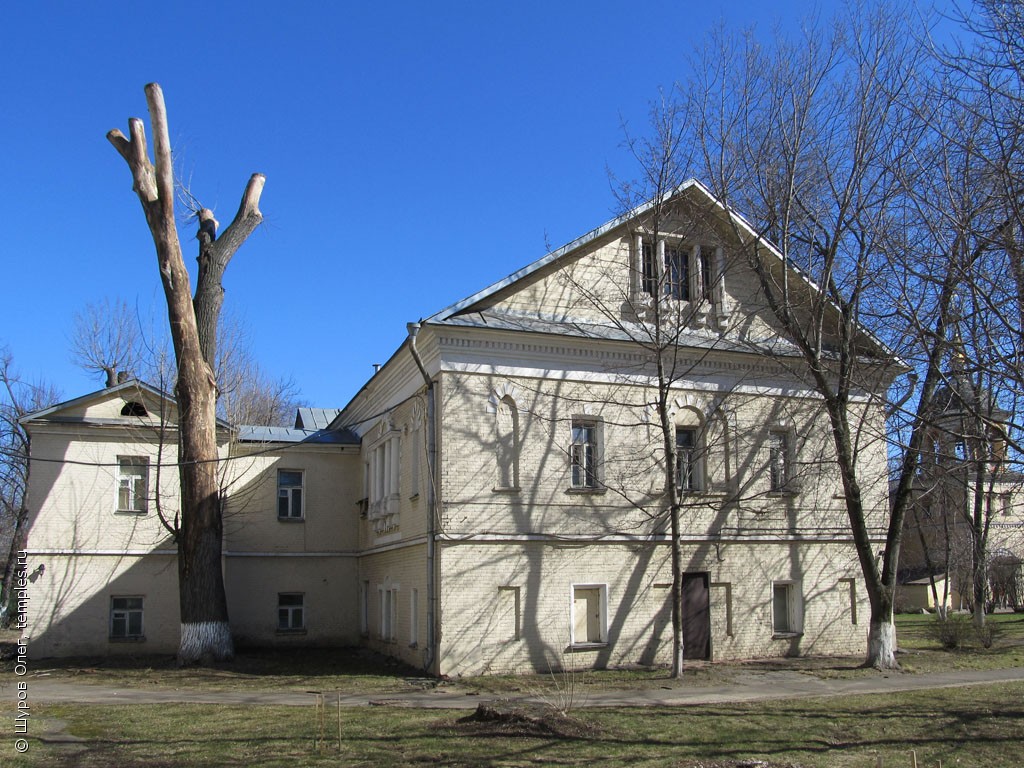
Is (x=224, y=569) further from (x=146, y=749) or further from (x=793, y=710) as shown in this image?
(x=793, y=710)

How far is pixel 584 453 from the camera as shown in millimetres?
17641

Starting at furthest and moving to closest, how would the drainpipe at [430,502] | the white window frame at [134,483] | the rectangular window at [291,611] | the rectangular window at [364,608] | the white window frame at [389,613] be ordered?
the rectangular window at [291,611], the rectangular window at [364,608], the white window frame at [134,483], the white window frame at [389,613], the drainpipe at [430,502]

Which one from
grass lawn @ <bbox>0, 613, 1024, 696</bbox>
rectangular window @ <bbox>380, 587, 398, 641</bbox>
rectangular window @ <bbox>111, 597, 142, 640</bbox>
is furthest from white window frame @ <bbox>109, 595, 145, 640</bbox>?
rectangular window @ <bbox>380, 587, 398, 641</bbox>

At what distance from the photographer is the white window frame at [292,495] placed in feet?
75.7

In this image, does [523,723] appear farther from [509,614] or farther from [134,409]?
[134,409]

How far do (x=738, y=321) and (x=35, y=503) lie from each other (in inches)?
664

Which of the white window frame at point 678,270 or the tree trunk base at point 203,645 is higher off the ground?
the white window frame at point 678,270

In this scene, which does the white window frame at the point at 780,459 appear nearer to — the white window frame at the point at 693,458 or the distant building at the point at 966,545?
the white window frame at the point at 693,458

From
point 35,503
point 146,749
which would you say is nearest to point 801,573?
point 146,749

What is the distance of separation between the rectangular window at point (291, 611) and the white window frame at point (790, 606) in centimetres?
1165

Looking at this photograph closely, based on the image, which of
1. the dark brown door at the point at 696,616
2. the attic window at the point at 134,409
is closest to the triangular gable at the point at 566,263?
the dark brown door at the point at 696,616

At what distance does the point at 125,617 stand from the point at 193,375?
21.3ft

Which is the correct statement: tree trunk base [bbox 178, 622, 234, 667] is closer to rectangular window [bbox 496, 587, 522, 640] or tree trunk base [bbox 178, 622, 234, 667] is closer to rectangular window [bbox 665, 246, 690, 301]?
rectangular window [bbox 496, 587, 522, 640]

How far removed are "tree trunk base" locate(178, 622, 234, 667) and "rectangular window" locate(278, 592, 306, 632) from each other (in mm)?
3444
